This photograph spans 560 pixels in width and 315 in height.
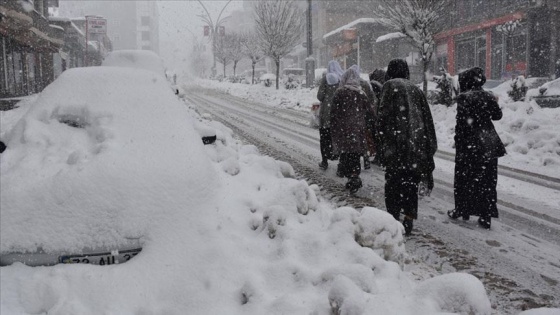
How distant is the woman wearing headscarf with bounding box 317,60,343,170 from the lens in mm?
7415

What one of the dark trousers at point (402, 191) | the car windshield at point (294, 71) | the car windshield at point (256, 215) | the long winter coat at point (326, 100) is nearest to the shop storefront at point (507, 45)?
the car windshield at point (294, 71)

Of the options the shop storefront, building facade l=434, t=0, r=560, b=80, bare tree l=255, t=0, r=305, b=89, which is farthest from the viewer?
bare tree l=255, t=0, r=305, b=89

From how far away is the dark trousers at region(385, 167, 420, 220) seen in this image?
187 inches

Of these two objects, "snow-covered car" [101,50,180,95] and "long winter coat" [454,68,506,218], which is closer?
"long winter coat" [454,68,506,218]

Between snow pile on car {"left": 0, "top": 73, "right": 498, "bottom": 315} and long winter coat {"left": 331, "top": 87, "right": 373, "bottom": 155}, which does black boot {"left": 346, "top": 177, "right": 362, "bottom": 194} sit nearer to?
long winter coat {"left": 331, "top": 87, "right": 373, "bottom": 155}

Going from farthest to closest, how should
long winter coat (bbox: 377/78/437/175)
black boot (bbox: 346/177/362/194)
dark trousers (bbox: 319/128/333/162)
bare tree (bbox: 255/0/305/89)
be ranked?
bare tree (bbox: 255/0/305/89) < dark trousers (bbox: 319/128/333/162) < black boot (bbox: 346/177/362/194) < long winter coat (bbox: 377/78/437/175)

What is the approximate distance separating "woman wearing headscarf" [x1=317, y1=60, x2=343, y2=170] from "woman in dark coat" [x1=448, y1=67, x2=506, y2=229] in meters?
2.63

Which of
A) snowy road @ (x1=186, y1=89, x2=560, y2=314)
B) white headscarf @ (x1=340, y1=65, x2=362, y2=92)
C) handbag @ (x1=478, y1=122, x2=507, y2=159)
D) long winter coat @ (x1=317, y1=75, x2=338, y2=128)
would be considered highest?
white headscarf @ (x1=340, y1=65, x2=362, y2=92)

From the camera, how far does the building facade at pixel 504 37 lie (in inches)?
965

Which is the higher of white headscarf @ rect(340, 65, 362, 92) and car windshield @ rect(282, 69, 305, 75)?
car windshield @ rect(282, 69, 305, 75)

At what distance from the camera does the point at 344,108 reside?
633 centimetres

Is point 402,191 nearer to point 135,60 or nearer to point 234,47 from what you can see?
point 135,60

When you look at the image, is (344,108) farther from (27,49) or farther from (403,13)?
(27,49)

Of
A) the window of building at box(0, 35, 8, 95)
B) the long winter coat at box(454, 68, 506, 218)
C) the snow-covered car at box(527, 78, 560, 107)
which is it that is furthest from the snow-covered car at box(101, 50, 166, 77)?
the window of building at box(0, 35, 8, 95)
